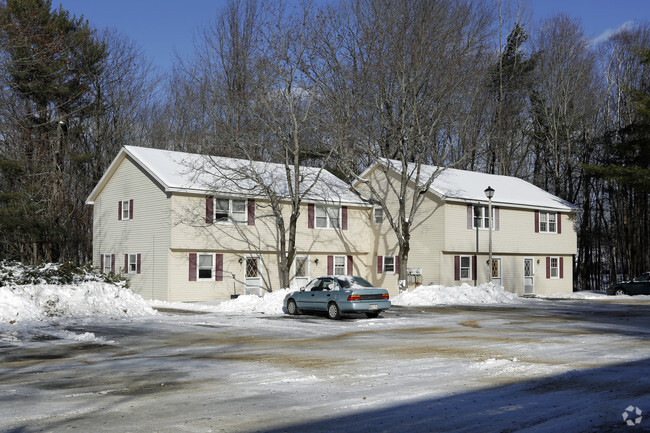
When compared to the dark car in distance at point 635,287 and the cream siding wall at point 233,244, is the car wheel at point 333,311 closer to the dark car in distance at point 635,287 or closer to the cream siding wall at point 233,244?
the cream siding wall at point 233,244

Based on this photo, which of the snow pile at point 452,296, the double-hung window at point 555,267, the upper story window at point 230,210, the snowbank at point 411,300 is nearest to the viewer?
the snowbank at point 411,300

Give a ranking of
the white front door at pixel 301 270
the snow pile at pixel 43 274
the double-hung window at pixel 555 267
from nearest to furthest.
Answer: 1. the snow pile at pixel 43 274
2. the white front door at pixel 301 270
3. the double-hung window at pixel 555 267

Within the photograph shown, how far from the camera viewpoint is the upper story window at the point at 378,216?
43.0 metres

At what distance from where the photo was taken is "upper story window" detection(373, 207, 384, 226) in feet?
141

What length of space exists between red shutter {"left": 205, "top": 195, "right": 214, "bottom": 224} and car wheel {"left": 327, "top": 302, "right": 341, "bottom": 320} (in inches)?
488

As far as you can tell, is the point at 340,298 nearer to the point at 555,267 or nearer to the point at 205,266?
the point at 205,266

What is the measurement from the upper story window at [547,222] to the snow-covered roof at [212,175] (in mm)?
12356

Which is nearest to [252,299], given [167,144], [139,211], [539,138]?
[139,211]

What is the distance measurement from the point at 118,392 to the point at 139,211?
2690 centimetres

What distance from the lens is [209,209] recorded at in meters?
35.2

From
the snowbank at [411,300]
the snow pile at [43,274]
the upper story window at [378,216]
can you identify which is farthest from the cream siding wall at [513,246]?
the snow pile at [43,274]

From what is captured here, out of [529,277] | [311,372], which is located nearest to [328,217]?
[529,277]

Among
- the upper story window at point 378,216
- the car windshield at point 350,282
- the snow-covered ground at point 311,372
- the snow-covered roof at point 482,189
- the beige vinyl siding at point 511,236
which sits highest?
the snow-covered roof at point 482,189

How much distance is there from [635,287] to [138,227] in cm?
2914
